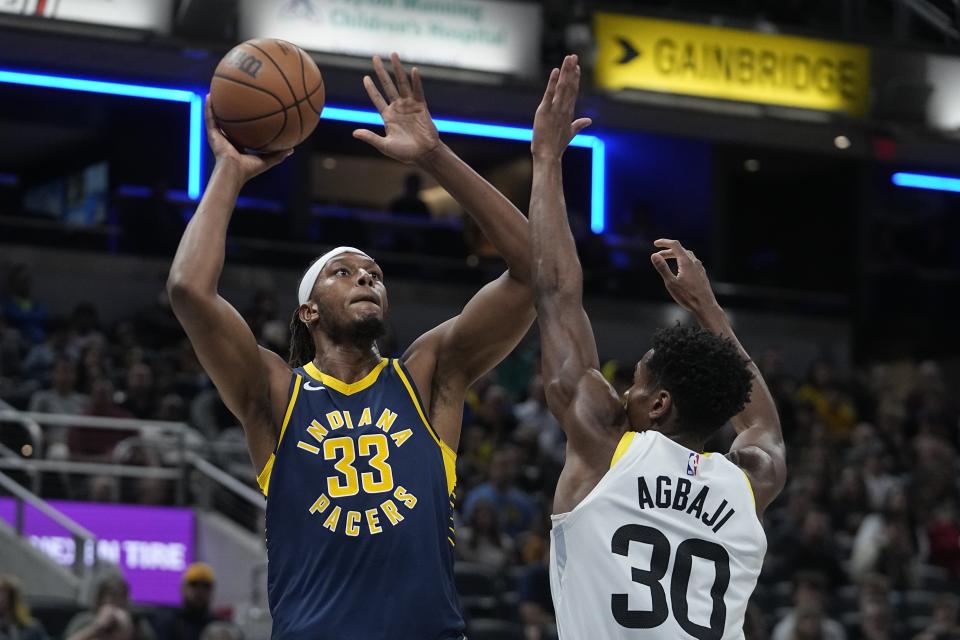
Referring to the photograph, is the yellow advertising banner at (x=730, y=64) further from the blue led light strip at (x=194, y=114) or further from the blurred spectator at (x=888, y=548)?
the blurred spectator at (x=888, y=548)

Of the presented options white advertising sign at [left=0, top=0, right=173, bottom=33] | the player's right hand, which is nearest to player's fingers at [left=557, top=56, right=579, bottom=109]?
the player's right hand

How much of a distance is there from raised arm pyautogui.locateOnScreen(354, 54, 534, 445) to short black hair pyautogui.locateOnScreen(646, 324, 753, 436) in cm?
62

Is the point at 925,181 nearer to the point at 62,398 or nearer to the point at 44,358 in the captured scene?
the point at 44,358

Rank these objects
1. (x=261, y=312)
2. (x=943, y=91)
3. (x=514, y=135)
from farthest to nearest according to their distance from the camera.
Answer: (x=514, y=135)
(x=943, y=91)
(x=261, y=312)

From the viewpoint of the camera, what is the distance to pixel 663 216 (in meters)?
22.6

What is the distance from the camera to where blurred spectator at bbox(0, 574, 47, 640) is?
371 inches

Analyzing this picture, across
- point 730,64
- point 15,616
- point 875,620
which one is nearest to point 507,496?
point 875,620

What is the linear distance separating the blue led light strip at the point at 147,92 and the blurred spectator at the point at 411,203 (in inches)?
95.2

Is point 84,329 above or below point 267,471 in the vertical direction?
above

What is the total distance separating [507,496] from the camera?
43.5 feet

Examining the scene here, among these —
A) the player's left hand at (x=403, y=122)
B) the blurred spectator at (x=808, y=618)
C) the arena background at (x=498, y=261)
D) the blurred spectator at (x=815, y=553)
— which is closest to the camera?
the player's left hand at (x=403, y=122)

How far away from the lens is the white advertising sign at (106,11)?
1501cm

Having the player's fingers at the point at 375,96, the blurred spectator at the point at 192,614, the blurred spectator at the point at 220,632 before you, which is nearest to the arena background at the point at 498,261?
the blurred spectator at the point at 220,632

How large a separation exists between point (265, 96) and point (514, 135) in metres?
16.4
